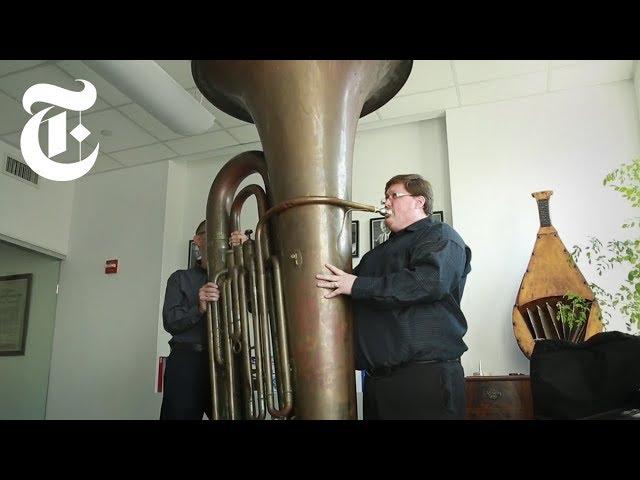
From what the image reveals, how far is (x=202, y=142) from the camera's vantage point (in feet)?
14.1

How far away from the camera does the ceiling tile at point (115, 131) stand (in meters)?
3.92

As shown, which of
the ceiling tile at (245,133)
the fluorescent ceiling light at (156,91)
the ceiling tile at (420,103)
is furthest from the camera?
the ceiling tile at (245,133)

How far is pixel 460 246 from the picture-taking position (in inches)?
60.4

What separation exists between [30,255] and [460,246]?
167 inches

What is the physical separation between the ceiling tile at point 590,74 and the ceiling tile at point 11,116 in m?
3.42

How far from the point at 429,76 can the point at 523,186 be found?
0.88 metres

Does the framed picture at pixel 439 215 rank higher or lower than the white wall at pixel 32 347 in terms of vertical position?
higher

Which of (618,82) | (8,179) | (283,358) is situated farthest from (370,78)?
(8,179)

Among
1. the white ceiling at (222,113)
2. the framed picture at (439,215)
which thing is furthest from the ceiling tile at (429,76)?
the framed picture at (439,215)

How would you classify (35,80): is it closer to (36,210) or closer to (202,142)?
(202,142)

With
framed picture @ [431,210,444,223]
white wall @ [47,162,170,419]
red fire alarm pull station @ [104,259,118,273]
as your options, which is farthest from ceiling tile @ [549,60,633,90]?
red fire alarm pull station @ [104,259,118,273]

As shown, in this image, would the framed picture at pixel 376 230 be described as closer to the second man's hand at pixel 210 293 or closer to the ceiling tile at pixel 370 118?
the ceiling tile at pixel 370 118

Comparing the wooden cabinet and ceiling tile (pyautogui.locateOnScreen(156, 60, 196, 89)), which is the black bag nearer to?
the wooden cabinet
